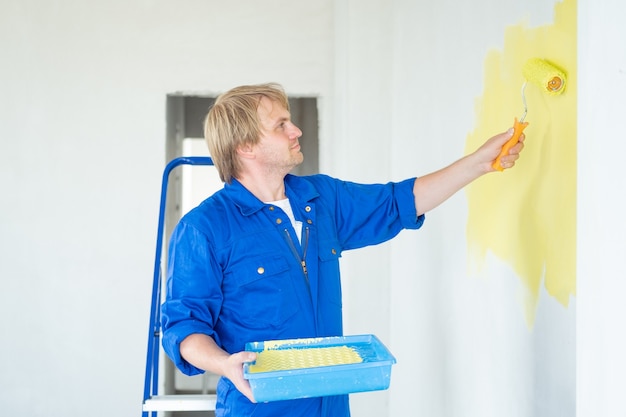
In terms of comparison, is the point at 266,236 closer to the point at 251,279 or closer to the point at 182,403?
the point at 251,279

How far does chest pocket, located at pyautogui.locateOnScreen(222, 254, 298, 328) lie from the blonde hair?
0.26 m

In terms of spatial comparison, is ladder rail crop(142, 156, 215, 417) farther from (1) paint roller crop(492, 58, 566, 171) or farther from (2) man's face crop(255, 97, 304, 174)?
(1) paint roller crop(492, 58, 566, 171)

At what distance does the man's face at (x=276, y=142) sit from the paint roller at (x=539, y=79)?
51 cm

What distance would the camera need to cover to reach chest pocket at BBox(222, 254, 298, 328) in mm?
1674

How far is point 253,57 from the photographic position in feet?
12.2

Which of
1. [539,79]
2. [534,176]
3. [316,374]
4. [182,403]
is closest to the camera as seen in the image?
[316,374]

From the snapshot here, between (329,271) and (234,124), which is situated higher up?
(234,124)

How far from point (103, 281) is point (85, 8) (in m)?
1.42

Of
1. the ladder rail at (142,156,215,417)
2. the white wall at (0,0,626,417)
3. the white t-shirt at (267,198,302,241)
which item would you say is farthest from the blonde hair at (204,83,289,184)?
the white wall at (0,0,626,417)

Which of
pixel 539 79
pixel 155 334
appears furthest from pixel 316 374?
pixel 155 334

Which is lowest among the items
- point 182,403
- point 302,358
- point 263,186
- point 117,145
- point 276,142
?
point 182,403

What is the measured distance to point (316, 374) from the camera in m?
1.30

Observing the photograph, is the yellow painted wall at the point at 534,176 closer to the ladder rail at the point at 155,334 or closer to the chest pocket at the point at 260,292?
the chest pocket at the point at 260,292

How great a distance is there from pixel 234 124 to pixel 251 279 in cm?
39
